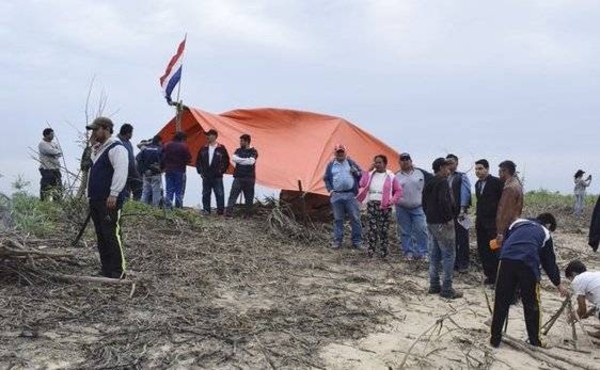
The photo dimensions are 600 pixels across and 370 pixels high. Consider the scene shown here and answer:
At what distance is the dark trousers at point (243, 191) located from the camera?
33.7 ft

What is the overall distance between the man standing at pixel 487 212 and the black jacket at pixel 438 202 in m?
0.91

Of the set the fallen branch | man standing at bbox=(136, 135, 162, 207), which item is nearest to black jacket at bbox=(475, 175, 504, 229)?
the fallen branch

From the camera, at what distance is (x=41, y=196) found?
9.31 m

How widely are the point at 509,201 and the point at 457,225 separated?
1.49 meters

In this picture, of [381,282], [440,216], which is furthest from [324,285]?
[440,216]

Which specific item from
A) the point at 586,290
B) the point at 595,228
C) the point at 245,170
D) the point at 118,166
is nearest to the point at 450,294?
the point at 586,290

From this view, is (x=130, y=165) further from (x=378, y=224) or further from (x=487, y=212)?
(x=487, y=212)

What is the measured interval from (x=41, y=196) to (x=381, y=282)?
5169 millimetres

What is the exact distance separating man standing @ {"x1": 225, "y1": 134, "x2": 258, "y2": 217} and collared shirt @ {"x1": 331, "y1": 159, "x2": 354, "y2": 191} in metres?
1.71

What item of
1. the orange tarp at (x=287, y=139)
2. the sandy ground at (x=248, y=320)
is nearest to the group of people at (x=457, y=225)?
the sandy ground at (x=248, y=320)

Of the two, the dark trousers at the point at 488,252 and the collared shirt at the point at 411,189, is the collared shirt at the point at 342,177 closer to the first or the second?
the collared shirt at the point at 411,189

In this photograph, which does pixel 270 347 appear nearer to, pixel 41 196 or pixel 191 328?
pixel 191 328

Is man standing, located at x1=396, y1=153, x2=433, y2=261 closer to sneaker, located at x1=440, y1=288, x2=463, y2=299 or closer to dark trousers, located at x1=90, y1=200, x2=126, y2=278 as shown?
sneaker, located at x1=440, y1=288, x2=463, y2=299

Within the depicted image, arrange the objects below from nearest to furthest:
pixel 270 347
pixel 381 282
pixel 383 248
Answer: pixel 270 347 < pixel 381 282 < pixel 383 248
